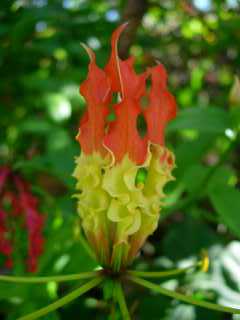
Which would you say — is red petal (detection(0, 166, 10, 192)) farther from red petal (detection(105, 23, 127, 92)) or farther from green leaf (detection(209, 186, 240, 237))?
red petal (detection(105, 23, 127, 92))

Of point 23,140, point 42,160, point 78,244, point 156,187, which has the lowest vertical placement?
point 23,140

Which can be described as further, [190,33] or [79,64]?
[190,33]

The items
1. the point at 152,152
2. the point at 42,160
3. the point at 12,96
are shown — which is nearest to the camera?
the point at 152,152

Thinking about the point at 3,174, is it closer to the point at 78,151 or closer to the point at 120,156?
the point at 78,151

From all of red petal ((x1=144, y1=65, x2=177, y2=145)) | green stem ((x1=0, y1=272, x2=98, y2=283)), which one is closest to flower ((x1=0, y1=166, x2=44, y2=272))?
green stem ((x1=0, y1=272, x2=98, y2=283))

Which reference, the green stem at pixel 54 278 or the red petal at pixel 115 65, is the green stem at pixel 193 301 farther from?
the red petal at pixel 115 65

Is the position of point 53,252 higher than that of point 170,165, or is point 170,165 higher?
point 170,165

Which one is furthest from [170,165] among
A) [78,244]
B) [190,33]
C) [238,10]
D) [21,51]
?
[190,33]

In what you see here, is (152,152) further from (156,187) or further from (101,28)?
(101,28)

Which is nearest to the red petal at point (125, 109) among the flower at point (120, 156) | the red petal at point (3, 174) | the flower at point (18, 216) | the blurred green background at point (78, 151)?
the flower at point (120, 156)
